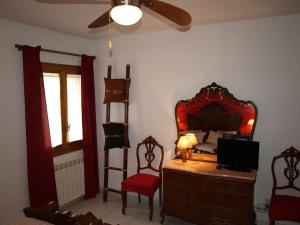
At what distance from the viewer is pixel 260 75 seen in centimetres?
350

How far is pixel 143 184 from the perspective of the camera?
148 inches

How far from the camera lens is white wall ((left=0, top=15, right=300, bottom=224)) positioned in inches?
133

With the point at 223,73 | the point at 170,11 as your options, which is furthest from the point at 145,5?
the point at 223,73

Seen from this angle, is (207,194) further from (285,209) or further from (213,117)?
(213,117)

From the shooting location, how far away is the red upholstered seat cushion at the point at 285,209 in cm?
295

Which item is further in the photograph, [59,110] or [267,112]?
[59,110]

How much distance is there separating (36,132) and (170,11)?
102 inches

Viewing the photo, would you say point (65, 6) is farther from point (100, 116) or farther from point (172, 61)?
point (100, 116)

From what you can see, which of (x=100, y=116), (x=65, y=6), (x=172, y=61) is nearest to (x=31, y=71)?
(x=65, y=6)

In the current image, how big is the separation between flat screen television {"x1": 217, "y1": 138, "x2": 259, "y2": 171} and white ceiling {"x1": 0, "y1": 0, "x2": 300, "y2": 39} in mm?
1551

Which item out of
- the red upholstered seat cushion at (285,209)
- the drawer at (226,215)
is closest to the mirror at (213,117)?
the drawer at (226,215)

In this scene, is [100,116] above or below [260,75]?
below

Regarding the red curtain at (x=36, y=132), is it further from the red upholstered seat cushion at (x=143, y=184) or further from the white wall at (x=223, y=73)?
the white wall at (x=223, y=73)

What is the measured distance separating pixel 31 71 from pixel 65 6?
1132mm
